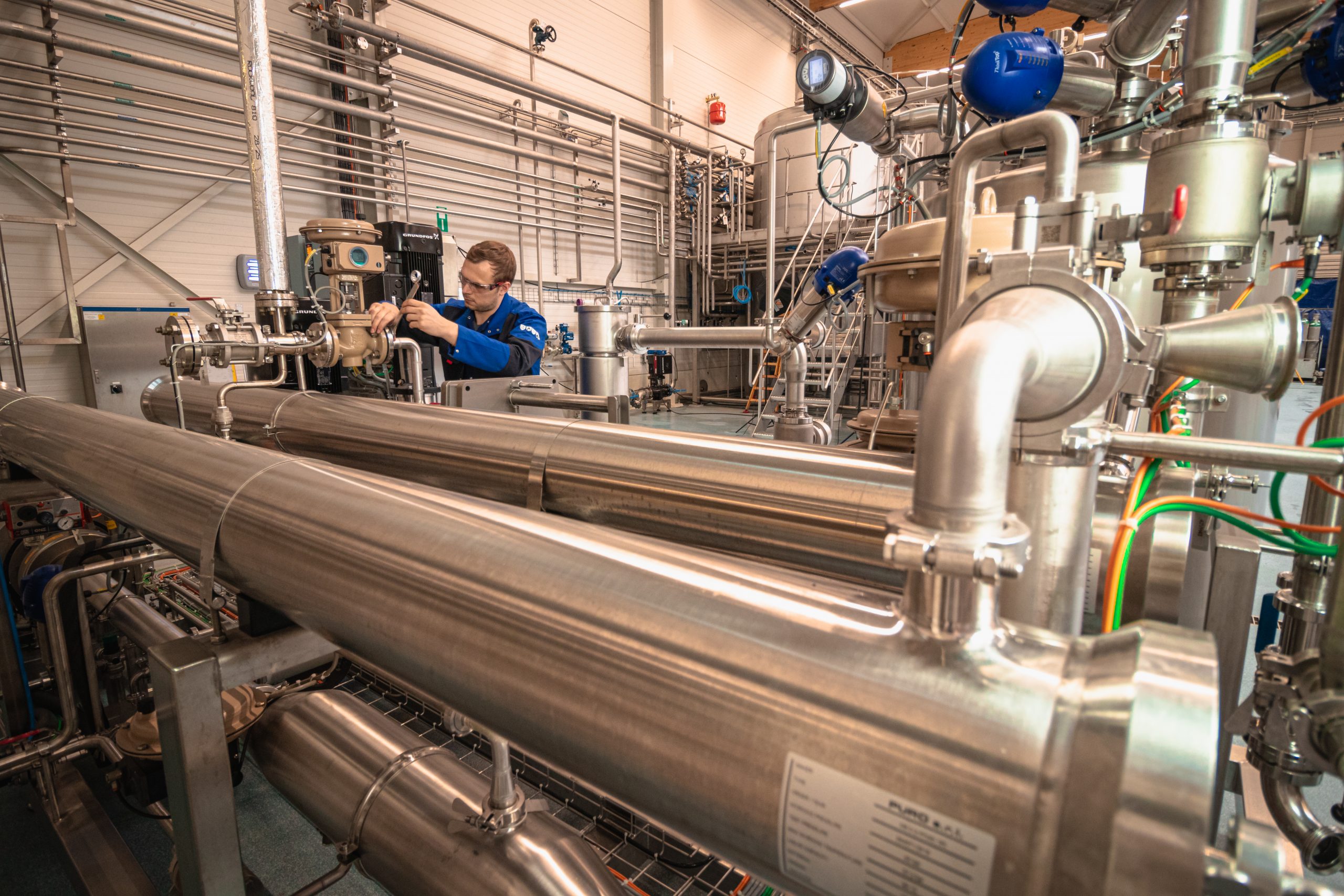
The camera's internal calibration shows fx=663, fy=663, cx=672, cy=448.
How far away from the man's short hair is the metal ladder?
1333mm

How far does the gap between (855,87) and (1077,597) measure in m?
1.27

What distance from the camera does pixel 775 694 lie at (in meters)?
0.31

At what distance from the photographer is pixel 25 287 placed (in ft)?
8.70

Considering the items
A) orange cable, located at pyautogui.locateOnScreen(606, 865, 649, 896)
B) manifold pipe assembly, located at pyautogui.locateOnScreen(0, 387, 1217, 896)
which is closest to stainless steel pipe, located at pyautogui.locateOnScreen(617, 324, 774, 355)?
orange cable, located at pyautogui.locateOnScreen(606, 865, 649, 896)

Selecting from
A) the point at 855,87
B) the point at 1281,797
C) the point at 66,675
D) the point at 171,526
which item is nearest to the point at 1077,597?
the point at 1281,797

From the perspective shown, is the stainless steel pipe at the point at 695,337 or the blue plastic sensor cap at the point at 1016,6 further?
the stainless steel pipe at the point at 695,337

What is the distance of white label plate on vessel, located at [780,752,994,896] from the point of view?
10.5 inches

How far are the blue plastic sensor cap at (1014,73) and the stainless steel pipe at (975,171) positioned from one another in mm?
394

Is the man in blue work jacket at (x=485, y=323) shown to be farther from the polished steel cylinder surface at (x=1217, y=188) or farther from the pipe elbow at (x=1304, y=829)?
the pipe elbow at (x=1304, y=829)

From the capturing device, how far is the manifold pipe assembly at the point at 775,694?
9.5 inches

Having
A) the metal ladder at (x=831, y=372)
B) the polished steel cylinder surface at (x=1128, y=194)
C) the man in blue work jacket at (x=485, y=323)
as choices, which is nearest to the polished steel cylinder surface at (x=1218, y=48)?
the polished steel cylinder surface at (x=1128, y=194)

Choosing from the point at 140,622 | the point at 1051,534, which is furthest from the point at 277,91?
the point at 1051,534

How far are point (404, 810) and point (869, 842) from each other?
2.34ft

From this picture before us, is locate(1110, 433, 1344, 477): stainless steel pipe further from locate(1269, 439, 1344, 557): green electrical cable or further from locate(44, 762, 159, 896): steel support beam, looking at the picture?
locate(44, 762, 159, 896): steel support beam
